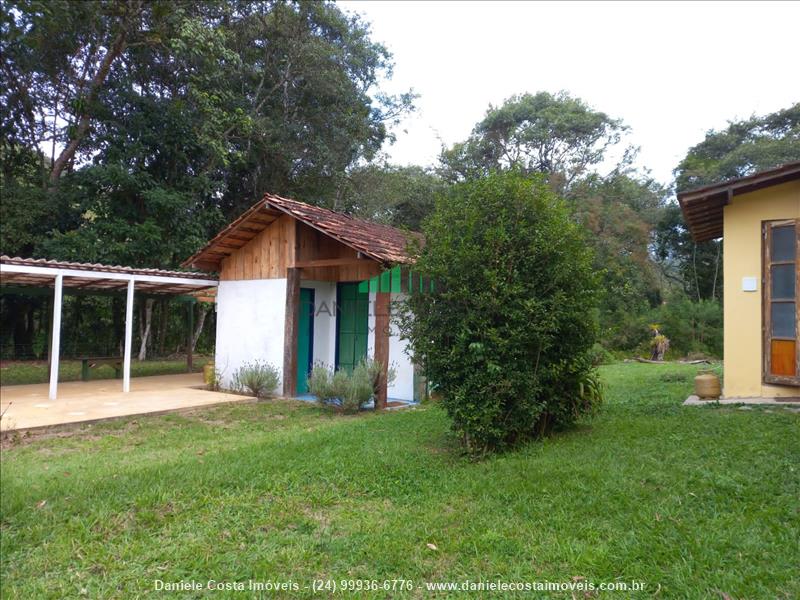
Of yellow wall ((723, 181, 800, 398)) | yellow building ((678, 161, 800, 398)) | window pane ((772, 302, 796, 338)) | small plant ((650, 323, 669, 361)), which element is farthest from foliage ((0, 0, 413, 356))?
small plant ((650, 323, 669, 361))

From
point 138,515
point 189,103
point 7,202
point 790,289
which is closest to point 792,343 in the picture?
point 790,289

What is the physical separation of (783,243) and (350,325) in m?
7.15

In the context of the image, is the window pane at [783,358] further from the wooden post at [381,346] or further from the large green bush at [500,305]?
the wooden post at [381,346]

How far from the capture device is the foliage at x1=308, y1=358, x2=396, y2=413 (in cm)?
775

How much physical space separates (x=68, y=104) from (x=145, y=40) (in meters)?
1.45

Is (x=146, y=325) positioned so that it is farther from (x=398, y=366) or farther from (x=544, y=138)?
(x=544, y=138)

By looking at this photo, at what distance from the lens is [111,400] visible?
27.4 ft

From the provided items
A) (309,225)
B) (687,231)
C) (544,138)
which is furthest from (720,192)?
(544,138)

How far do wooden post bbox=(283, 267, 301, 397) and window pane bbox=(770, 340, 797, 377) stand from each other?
7480 millimetres

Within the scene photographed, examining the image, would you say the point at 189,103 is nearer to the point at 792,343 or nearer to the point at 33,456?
the point at 33,456

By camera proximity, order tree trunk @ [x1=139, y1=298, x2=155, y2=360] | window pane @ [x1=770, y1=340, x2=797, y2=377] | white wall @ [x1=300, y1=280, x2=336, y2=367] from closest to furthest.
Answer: window pane @ [x1=770, y1=340, x2=797, y2=377] < white wall @ [x1=300, y1=280, x2=336, y2=367] < tree trunk @ [x1=139, y1=298, x2=155, y2=360]

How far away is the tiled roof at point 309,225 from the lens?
823 cm

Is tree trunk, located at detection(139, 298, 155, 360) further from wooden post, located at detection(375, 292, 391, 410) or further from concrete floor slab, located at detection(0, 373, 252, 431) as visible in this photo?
wooden post, located at detection(375, 292, 391, 410)

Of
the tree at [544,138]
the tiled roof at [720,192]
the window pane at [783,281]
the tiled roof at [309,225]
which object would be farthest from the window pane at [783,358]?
the tree at [544,138]
